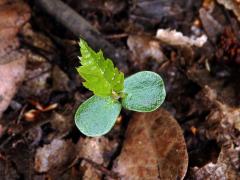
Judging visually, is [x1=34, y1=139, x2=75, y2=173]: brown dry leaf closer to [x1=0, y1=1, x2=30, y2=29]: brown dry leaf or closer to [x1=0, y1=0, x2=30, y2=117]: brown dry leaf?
[x1=0, y1=0, x2=30, y2=117]: brown dry leaf

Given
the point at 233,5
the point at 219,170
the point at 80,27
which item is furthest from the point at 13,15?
the point at 219,170

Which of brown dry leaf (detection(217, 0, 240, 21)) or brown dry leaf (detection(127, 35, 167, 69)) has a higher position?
brown dry leaf (detection(217, 0, 240, 21))

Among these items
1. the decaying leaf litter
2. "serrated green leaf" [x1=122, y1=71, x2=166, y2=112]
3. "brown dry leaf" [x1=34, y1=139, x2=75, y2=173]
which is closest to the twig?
the decaying leaf litter

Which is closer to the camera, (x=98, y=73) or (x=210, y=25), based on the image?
(x=98, y=73)

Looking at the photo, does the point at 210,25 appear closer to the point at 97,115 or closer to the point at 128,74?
the point at 128,74

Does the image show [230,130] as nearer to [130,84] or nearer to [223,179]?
[223,179]

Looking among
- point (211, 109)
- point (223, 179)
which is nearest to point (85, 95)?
point (211, 109)
